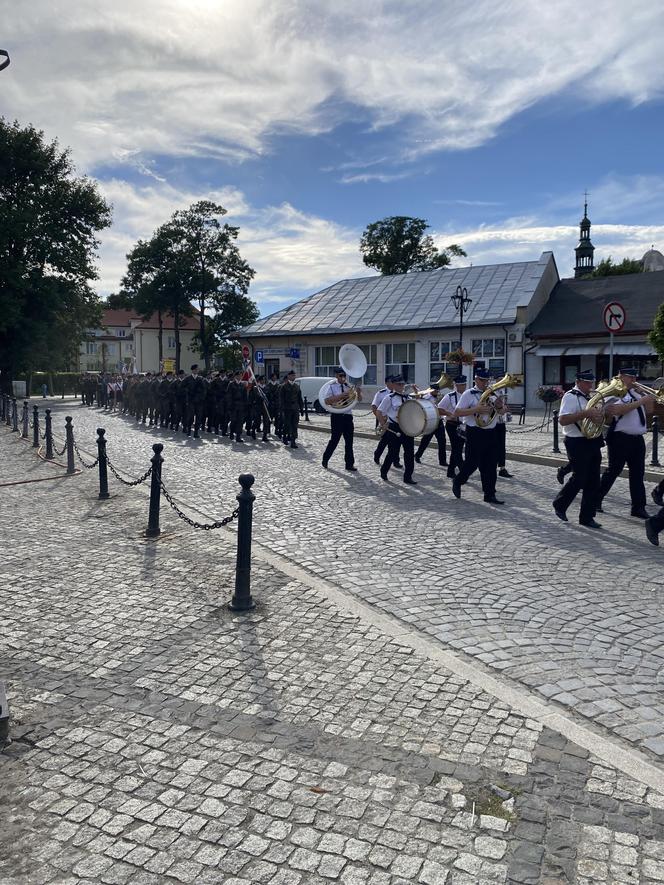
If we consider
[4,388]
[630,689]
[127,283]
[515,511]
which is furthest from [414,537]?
[127,283]

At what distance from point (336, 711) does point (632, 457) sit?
639cm

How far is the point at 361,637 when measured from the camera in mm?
4902

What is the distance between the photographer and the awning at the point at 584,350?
30.1 meters

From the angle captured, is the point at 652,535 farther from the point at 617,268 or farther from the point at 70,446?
the point at 617,268

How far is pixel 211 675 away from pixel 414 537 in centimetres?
388

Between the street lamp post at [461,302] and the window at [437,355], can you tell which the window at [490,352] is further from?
the window at [437,355]

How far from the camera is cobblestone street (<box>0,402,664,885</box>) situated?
9.15 feet

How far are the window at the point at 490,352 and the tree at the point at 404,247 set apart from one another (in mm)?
31101

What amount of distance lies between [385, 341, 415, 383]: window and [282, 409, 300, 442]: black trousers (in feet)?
61.2

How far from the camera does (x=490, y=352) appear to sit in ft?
Result: 109

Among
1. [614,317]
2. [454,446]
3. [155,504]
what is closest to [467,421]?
[454,446]

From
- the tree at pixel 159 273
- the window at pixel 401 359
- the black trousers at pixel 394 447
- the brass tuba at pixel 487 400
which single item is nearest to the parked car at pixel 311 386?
the window at pixel 401 359

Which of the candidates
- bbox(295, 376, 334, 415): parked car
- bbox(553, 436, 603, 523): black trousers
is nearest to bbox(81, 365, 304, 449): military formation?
bbox(295, 376, 334, 415): parked car

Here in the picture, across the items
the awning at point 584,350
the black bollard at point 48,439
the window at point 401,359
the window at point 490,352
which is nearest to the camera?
the black bollard at point 48,439
